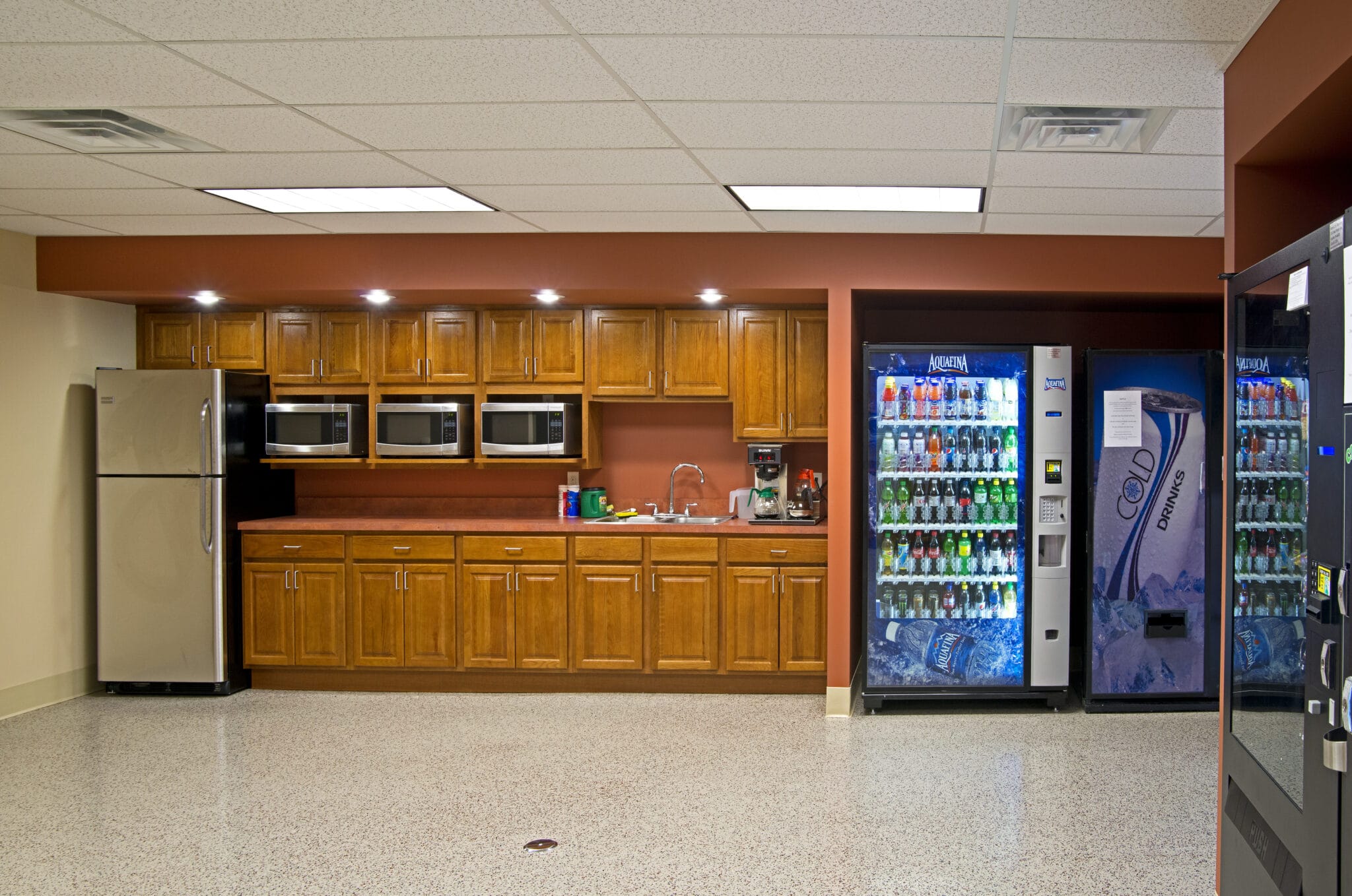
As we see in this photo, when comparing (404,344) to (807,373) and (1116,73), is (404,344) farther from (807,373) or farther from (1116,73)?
(1116,73)

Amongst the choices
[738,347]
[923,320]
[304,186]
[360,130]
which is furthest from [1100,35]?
[923,320]

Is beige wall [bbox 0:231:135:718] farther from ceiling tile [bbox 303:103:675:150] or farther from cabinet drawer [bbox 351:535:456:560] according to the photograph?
ceiling tile [bbox 303:103:675:150]

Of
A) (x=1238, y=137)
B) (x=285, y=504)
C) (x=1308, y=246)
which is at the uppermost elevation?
(x=1238, y=137)

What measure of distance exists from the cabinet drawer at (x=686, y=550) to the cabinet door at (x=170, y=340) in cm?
309

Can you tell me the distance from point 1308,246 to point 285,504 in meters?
5.87

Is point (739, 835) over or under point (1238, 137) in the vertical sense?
under

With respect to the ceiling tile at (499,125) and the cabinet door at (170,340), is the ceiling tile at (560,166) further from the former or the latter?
the cabinet door at (170,340)

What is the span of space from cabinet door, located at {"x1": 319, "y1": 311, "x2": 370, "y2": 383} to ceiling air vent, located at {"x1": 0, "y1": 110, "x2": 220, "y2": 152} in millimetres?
2431

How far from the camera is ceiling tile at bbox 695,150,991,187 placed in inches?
142

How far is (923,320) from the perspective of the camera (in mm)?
6414

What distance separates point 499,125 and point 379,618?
3.47m

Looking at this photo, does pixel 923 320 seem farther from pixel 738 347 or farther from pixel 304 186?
pixel 304 186

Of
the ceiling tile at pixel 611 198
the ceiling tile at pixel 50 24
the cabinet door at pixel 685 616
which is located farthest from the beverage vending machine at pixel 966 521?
the ceiling tile at pixel 50 24

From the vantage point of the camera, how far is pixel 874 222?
4879 mm
